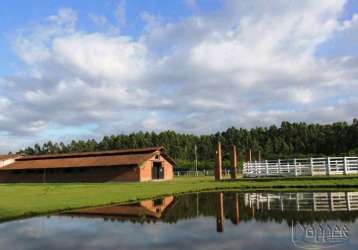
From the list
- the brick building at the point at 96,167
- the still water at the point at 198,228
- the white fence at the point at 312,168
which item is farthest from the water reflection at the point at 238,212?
the brick building at the point at 96,167

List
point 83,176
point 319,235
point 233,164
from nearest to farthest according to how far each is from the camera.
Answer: point 319,235 → point 233,164 → point 83,176

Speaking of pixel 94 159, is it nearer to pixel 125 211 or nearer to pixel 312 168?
pixel 312 168

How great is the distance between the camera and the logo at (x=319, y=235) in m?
10.6

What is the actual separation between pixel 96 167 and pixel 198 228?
50295mm

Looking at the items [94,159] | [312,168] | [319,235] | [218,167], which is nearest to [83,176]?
Result: [94,159]

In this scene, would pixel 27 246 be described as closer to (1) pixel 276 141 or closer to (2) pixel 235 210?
(2) pixel 235 210

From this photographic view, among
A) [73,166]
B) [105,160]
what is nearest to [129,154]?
[105,160]

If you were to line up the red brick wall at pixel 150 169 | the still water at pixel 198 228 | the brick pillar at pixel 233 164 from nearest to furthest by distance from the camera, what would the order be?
1. the still water at pixel 198 228
2. the brick pillar at pixel 233 164
3. the red brick wall at pixel 150 169

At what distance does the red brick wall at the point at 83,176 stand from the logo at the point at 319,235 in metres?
46.7

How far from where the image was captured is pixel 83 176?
6450cm

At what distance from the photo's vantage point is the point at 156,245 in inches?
456

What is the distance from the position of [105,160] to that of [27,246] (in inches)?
2025

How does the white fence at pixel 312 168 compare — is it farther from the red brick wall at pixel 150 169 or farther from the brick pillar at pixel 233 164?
the red brick wall at pixel 150 169

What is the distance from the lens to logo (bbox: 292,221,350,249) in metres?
10.6
